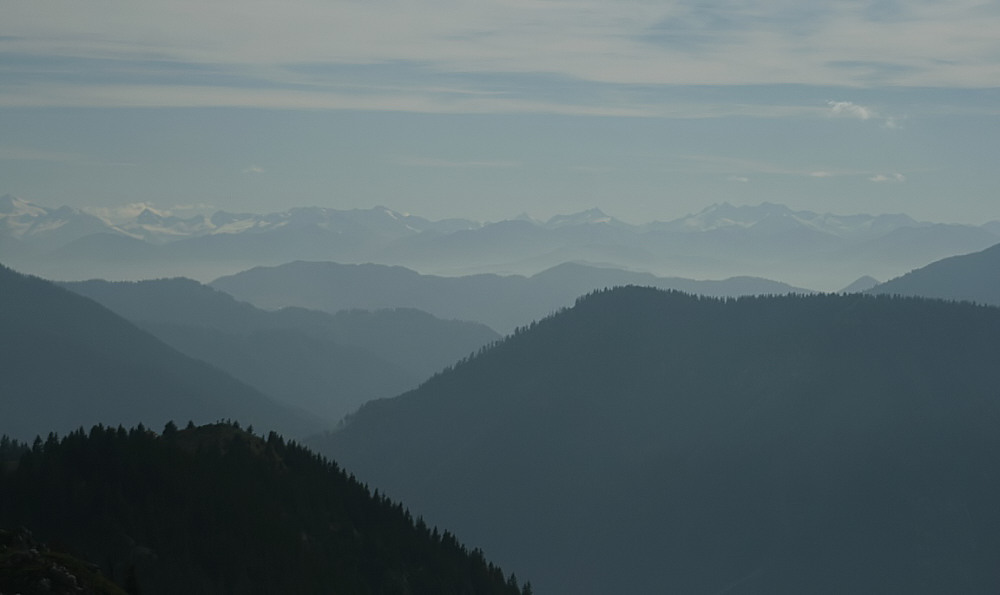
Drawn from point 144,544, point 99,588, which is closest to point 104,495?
point 144,544

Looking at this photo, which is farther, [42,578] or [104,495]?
[104,495]

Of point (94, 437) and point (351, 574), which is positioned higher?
point (94, 437)

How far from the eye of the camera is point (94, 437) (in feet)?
627

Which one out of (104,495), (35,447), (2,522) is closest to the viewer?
(2,522)

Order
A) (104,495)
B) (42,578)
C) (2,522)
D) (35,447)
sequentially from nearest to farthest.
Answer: (42,578) < (2,522) < (104,495) < (35,447)

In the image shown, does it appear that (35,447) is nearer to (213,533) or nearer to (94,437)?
(94,437)

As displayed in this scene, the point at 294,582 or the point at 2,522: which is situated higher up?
the point at 2,522

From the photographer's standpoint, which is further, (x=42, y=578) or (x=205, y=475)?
(x=205, y=475)

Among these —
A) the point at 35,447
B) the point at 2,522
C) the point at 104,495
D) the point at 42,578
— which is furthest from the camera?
the point at 35,447

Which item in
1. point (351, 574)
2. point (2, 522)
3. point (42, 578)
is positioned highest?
point (42, 578)

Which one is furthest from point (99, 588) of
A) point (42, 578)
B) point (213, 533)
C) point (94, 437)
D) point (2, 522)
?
point (94, 437)

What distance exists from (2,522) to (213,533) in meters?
30.5

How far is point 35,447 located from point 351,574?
5040cm

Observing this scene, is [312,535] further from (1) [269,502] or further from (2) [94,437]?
(2) [94,437]
